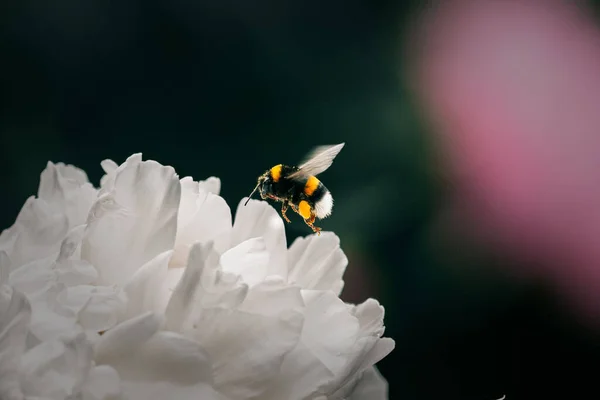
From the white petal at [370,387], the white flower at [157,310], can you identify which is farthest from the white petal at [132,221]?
the white petal at [370,387]

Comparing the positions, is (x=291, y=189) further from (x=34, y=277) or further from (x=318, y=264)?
(x=34, y=277)

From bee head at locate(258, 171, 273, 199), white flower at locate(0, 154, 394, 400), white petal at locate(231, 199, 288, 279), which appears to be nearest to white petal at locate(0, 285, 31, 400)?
white flower at locate(0, 154, 394, 400)

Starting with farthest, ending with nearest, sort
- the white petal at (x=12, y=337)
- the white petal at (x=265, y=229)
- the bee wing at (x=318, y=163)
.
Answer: the bee wing at (x=318, y=163), the white petal at (x=265, y=229), the white petal at (x=12, y=337)

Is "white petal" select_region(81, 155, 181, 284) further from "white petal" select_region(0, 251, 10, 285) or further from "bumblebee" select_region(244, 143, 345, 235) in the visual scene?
"bumblebee" select_region(244, 143, 345, 235)

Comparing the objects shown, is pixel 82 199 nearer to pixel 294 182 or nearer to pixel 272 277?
pixel 272 277

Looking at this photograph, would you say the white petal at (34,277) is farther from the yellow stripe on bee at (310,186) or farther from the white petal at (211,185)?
the yellow stripe on bee at (310,186)
